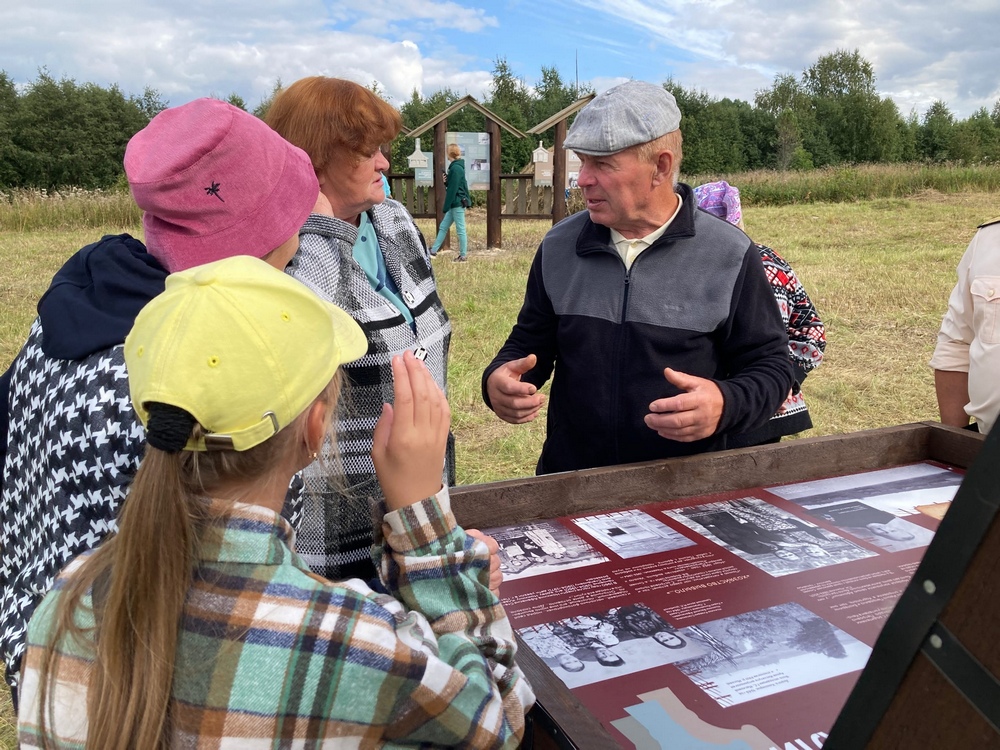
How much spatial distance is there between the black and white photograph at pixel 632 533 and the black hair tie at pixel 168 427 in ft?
2.99

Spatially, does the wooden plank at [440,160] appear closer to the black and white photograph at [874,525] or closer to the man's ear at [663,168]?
the man's ear at [663,168]

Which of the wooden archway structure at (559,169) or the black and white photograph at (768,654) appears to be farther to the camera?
the wooden archway structure at (559,169)

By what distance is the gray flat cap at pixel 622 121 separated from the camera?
2.06 metres

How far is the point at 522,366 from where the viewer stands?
202 centimetres

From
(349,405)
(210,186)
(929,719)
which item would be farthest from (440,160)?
(929,719)

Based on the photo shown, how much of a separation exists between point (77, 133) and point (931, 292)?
110 feet

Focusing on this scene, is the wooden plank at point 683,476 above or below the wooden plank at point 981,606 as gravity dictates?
below

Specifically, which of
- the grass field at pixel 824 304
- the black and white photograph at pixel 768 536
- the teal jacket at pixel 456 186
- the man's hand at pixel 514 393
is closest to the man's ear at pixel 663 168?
the man's hand at pixel 514 393

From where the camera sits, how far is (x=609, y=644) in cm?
123

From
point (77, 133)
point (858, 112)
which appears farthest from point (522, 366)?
point (858, 112)

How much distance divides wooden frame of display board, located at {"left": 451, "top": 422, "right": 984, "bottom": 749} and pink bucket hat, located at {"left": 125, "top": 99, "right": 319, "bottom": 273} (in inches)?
25.1

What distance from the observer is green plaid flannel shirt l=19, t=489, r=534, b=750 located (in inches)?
33.8

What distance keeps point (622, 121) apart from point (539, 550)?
115cm

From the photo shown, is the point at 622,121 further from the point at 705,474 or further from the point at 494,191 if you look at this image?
the point at 494,191
